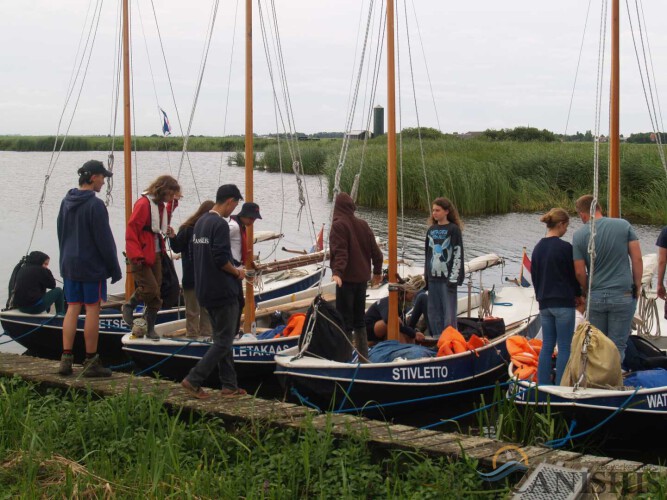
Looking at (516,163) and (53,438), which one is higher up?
(516,163)

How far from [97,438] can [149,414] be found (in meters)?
0.45

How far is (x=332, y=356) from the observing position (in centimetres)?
880

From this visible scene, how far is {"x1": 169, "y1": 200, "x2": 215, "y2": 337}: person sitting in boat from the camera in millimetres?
9945

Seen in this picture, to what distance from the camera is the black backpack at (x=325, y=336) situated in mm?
8602

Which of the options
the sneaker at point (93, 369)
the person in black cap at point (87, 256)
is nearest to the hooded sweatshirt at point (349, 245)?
the person in black cap at point (87, 256)

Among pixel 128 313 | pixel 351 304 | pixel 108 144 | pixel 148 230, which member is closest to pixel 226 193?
pixel 351 304

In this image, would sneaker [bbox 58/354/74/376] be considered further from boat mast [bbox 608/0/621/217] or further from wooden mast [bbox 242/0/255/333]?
boat mast [bbox 608/0/621/217]

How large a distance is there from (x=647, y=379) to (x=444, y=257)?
2920mm

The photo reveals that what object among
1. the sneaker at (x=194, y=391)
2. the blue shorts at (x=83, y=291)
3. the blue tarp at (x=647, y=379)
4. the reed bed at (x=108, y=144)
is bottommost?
the blue tarp at (x=647, y=379)

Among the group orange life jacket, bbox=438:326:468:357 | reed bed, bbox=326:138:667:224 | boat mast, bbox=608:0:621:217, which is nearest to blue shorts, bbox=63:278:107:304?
orange life jacket, bbox=438:326:468:357

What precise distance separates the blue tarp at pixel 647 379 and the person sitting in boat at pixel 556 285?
60 cm

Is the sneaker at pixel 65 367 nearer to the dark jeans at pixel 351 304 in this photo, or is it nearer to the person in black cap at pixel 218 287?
the person in black cap at pixel 218 287

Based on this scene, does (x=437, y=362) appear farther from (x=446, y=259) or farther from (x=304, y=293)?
(x=304, y=293)

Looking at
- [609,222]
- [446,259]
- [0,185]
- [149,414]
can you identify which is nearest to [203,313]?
[446,259]
